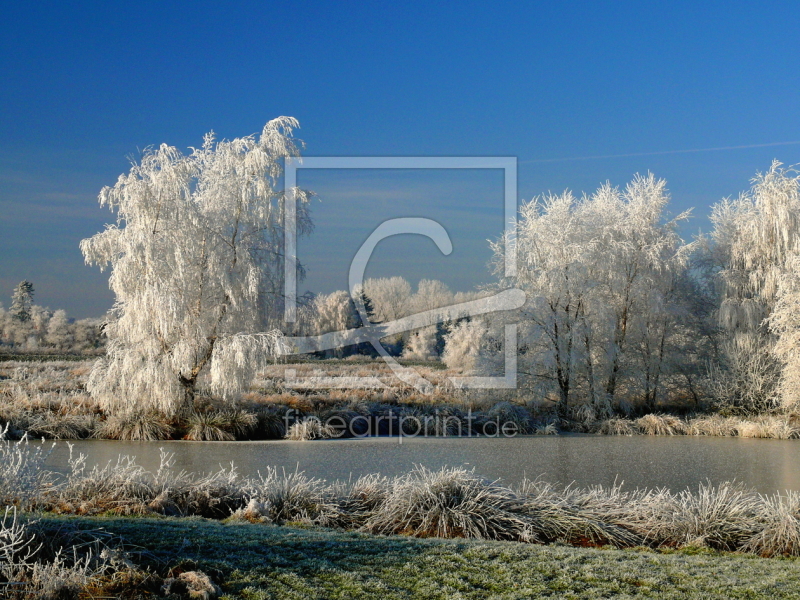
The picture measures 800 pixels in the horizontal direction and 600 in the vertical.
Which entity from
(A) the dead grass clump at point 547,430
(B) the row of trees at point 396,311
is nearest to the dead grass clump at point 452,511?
(A) the dead grass clump at point 547,430

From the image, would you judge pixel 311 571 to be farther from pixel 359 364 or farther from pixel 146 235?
pixel 359 364

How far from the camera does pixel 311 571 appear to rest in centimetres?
450

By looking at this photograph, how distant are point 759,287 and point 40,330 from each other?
31.8 meters

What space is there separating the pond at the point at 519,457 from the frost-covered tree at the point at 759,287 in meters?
2.75

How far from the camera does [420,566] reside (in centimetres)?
476

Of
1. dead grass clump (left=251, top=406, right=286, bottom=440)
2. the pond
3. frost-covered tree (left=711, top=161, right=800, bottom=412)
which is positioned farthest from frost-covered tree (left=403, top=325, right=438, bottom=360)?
dead grass clump (left=251, top=406, right=286, bottom=440)

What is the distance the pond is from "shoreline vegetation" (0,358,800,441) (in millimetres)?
609

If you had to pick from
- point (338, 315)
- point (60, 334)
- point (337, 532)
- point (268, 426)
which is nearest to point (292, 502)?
point (337, 532)

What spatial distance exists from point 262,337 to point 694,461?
25.6 ft

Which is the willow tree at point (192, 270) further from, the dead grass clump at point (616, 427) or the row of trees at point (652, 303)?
the dead grass clump at point (616, 427)

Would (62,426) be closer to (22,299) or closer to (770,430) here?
(770,430)

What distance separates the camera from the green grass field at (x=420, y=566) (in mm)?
4320

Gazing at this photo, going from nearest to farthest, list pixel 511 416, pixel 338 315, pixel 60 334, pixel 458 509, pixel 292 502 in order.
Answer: pixel 458 509 < pixel 292 502 < pixel 511 416 < pixel 338 315 < pixel 60 334

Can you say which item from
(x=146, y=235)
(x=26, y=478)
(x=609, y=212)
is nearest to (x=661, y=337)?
(x=609, y=212)
